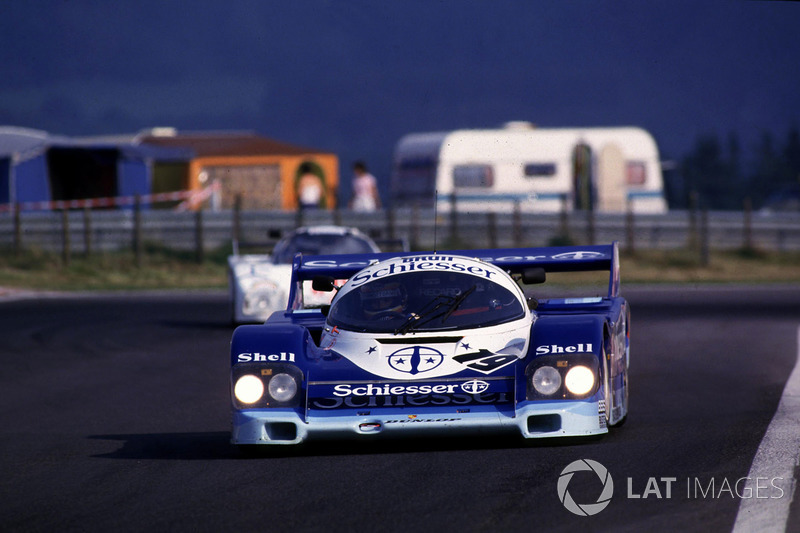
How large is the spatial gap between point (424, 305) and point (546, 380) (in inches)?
44.9

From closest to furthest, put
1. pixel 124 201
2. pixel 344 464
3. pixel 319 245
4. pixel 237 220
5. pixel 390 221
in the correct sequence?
pixel 344 464 < pixel 319 245 < pixel 237 220 < pixel 390 221 < pixel 124 201

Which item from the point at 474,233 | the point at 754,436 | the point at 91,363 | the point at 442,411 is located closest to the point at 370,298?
the point at 442,411

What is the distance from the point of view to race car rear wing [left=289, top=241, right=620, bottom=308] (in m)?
9.45

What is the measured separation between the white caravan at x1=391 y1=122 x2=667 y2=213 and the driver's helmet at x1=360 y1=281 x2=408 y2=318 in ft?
73.0

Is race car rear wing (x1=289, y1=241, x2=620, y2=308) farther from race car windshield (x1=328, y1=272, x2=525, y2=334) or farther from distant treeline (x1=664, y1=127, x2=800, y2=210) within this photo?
distant treeline (x1=664, y1=127, x2=800, y2=210)

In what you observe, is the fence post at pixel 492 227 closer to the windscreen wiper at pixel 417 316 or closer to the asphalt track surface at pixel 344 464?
the asphalt track surface at pixel 344 464

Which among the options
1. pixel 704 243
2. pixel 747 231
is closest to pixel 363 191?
pixel 704 243

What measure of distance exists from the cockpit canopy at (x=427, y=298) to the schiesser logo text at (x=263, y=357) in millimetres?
567

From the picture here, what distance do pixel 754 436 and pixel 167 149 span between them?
1201 inches

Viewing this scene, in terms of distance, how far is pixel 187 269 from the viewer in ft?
89.4

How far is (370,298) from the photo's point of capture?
312 inches

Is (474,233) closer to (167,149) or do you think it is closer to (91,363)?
(167,149)

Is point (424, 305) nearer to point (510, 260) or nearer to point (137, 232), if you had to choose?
point (510, 260)

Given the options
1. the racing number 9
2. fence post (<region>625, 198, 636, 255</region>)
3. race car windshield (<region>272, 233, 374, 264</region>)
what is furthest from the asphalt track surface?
fence post (<region>625, 198, 636, 255</region>)
